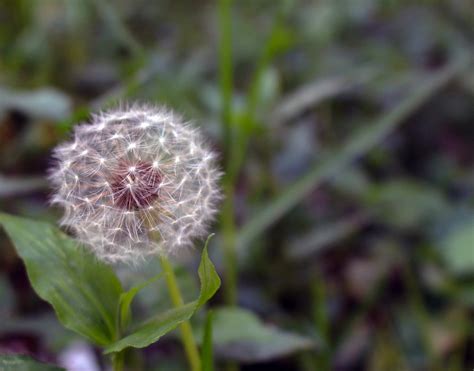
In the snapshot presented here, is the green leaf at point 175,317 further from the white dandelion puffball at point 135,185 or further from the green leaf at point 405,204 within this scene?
the green leaf at point 405,204

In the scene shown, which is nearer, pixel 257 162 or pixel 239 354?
pixel 239 354

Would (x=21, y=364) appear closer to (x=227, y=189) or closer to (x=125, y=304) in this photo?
(x=125, y=304)

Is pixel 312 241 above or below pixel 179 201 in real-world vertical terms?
below

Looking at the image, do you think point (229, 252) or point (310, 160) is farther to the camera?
point (310, 160)

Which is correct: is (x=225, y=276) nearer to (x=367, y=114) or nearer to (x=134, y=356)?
(x=134, y=356)

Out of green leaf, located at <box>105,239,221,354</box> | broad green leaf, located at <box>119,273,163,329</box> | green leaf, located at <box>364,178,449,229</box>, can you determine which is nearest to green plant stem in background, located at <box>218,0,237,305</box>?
green leaf, located at <box>364,178,449,229</box>

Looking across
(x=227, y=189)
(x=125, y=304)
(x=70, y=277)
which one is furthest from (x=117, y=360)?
(x=227, y=189)

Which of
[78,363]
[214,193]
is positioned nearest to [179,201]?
[214,193]

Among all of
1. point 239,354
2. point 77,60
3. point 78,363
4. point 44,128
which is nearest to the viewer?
point 239,354
